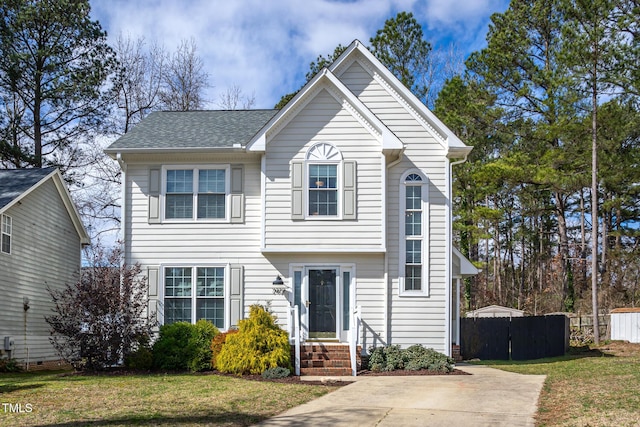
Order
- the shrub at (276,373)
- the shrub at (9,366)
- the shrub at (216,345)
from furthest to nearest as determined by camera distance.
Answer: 1. the shrub at (9,366)
2. the shrub at (216,345)
3. the shrub at (276,373)

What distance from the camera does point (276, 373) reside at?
14430mm

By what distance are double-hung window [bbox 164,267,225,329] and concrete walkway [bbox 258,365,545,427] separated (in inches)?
176

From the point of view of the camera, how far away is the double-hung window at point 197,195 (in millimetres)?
17156

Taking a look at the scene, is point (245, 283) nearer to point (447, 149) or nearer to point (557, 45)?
point (447, 149)

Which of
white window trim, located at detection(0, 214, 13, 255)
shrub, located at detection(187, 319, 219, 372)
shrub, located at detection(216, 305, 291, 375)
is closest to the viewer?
Answer: shrub, located at detection(216, 305, 291, 375)

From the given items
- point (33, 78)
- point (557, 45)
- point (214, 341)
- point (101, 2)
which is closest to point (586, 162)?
point (557, 45)

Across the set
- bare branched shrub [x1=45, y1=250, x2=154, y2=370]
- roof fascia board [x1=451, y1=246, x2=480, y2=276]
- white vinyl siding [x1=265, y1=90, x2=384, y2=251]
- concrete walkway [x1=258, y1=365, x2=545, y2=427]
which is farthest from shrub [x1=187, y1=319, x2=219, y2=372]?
roof fascia board [x1=451, y1=246, x2=480, y2=276]

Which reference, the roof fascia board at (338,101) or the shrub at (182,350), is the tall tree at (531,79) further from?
the shrub at (182,350)

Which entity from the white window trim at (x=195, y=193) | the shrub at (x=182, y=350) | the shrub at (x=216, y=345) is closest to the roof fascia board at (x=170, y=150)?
the white window trim at (x=195, y=193)

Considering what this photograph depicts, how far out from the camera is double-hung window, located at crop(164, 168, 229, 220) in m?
17.2

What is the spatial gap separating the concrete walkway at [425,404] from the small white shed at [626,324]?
1238 cm

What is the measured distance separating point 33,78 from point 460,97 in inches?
710

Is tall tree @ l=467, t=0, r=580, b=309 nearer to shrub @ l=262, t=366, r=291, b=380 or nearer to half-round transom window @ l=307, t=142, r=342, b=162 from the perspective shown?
half-round transom window @ l=307, t=142, r=342, b=162

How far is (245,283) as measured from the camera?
665 inches
